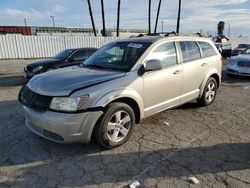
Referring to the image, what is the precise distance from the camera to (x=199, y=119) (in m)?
5.31

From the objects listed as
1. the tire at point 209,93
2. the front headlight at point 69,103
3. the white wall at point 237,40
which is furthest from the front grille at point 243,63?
the white wall at point 237,40

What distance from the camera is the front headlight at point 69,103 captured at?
11.3ft

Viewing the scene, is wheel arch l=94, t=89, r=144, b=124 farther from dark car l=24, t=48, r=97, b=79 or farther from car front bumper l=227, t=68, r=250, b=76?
car front bumper l=227, t=68, r=250, b=76

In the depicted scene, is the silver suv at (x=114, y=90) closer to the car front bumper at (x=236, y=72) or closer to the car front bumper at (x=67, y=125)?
the car front bumper at (x=67, y=125)

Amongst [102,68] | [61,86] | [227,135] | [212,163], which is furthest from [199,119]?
[61,86]

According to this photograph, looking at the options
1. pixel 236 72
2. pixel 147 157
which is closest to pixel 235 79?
pixel 236 72

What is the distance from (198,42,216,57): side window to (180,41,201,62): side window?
8.7 inches

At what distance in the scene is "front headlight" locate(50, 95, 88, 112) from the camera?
3.46 meters

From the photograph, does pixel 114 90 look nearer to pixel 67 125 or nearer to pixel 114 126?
pixel 114 126

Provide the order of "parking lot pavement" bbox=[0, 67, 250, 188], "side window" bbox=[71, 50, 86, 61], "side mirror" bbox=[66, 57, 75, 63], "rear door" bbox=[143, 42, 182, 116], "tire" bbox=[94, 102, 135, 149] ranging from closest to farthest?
"parking lot pavement" bbox=[0, 67, 250, 188], "tire" bbox=[94, 102, 135, 149], "rear door" bbox=[143, 42, 182, 116], "side mirror" bbox=[66, 57, 75, 63], "side window" bbox=[71, 50, 86, 61]

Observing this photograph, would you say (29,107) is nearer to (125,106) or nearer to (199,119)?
(125,106)

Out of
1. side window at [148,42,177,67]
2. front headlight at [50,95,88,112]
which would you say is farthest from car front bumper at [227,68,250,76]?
front headlight at [50,95,88,112]

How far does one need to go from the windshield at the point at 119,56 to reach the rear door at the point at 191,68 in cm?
105

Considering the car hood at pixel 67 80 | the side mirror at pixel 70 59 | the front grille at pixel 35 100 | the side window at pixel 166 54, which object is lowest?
the side mirror at pixel 70 59
